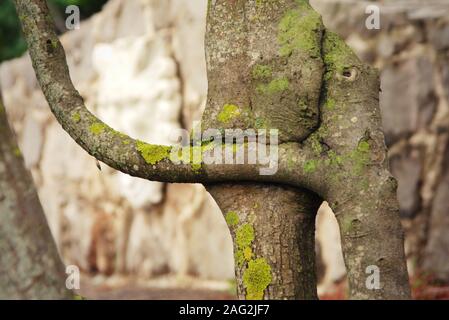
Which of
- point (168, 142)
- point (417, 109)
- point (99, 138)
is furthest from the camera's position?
point (168, 142)

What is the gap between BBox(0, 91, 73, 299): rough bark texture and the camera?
16.4ft

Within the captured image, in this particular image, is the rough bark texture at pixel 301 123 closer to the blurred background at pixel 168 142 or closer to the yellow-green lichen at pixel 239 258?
the yellow-green lichen at pixel 239 258

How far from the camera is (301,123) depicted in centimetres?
292

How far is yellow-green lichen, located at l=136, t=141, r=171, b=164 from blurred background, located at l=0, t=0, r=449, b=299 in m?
3.88

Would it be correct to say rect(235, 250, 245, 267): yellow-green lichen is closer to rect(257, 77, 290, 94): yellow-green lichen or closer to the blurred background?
rect(257, 77, 290, 94): yellow-green lichen

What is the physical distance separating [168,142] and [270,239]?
5506 mm

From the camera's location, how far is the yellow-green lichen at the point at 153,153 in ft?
9.84

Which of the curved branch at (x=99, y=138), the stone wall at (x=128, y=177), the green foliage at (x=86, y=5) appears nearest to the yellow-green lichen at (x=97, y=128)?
the curved branch at (x=99, y=138)

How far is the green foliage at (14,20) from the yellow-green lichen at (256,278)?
9214mm

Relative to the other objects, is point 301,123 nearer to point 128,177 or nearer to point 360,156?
point 360,156

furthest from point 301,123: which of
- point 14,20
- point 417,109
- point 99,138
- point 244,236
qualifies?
point 14,20
